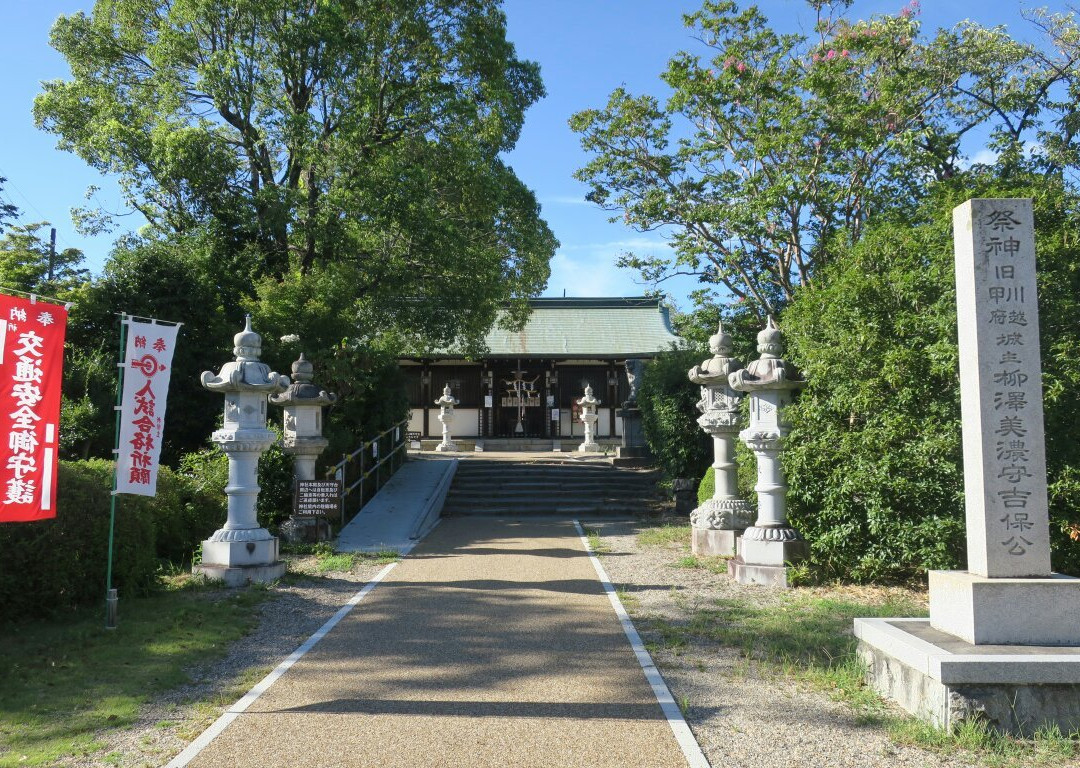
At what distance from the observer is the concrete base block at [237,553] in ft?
28.4

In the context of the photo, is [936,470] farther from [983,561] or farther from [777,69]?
[777,69]

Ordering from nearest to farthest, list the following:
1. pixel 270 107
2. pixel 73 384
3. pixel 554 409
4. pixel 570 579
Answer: pixel 570 579 < pixel 73 384 < pixel 270 107 < pixel 554 409

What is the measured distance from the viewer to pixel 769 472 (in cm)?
881

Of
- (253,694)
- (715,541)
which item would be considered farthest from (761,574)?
(253,694)

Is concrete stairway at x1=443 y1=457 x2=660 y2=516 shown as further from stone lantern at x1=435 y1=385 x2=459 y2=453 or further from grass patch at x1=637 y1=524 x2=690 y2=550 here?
stone lantern at x1=435 y1=385 x2=459 y2=453

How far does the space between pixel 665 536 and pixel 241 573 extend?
689 centimetres

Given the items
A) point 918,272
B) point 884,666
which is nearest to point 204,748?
point 884,666

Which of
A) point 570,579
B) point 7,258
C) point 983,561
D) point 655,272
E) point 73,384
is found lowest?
point 570,579

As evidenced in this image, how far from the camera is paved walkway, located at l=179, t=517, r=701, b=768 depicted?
4051mm

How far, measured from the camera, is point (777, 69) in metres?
13.3

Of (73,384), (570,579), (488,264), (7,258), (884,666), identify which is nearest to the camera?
(884,666)

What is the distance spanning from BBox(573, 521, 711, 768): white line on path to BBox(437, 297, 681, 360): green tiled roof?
1911 centimetres

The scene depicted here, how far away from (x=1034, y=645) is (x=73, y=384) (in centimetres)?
1431

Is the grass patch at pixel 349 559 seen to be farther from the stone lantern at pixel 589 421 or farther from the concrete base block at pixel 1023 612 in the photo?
the stone lantern at pixel 589 421
